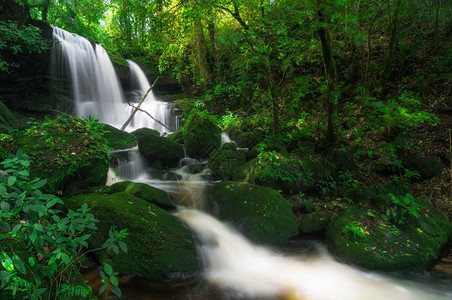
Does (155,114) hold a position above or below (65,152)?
above

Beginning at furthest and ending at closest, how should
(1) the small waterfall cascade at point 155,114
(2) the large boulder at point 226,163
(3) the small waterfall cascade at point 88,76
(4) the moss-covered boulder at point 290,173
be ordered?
(1) the small waterfall cascade at point 155,114
(3) the small waterfall cascade at point 88,76
(2) the large boulder at point 226,163
(4) the moss-covered boulder at point 290,173

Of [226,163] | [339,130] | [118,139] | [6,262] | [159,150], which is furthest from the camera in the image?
[118,139]

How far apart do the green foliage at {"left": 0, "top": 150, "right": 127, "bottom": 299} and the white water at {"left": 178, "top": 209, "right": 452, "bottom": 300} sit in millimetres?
2234

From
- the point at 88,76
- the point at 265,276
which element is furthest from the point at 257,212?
the point at 88,76

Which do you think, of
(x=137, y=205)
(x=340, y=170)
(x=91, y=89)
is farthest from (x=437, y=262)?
(x=91, y=89)

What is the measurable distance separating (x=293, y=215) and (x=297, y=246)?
64 centimetres

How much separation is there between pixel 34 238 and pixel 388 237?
470 cm

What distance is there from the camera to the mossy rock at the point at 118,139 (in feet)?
26.8

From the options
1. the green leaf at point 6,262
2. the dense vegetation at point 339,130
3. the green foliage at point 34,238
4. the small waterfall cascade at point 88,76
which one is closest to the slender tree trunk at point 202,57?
the dense vegetation at point 339,130

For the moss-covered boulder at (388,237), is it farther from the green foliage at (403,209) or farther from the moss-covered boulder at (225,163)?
the moss-covered boulder at (225,163)

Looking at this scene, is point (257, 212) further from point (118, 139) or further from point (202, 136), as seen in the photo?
point (118, 139)

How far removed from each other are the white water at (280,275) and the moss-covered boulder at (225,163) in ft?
8.22

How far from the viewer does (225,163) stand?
706cm

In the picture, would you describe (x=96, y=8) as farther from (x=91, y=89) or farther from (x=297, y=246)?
(x=297, y=246)
